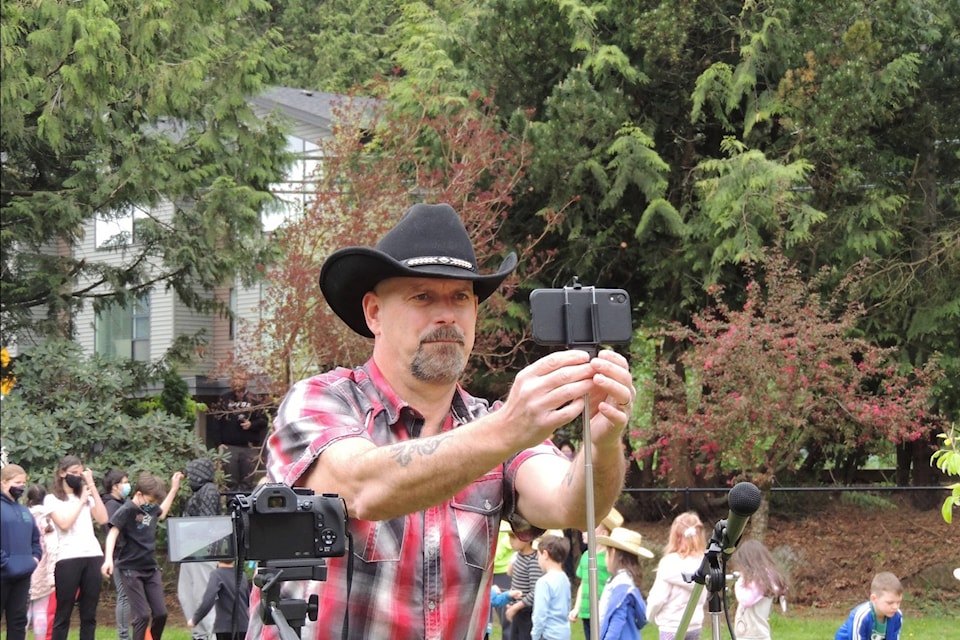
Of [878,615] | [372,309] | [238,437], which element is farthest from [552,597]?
[238,437]

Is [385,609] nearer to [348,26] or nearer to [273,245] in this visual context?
[273,245]

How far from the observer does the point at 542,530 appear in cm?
328

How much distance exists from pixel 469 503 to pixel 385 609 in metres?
0.36

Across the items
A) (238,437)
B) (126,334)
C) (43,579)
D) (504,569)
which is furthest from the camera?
(126,334)

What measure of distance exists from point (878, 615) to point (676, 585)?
4.98 feet

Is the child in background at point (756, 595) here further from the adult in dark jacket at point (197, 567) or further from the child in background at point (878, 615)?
the adult in dark jacket at point (197, 567)

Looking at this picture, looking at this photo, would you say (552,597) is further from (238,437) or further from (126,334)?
(126,334)

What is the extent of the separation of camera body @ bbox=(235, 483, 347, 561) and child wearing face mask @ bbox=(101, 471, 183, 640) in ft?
30.1

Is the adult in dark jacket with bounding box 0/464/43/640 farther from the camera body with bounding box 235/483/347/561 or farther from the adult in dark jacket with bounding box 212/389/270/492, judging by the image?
the adult in dark jacket with bounding box 212/389/270/492

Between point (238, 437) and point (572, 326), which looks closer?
point (572, 326)

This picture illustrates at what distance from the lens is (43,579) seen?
12055 mm

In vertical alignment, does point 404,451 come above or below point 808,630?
above

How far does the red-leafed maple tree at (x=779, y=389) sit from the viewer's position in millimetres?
15000

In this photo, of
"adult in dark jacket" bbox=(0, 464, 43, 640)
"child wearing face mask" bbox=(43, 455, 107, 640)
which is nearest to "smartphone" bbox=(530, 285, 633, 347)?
"adult in dark jacket" bbox=(0, 464, 43, 640)
